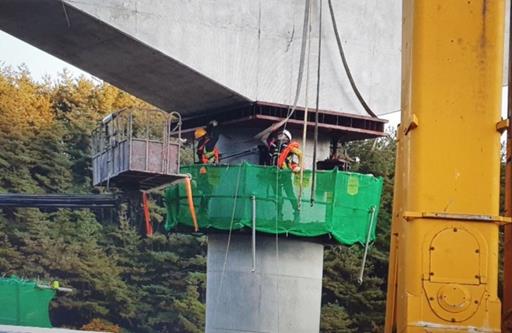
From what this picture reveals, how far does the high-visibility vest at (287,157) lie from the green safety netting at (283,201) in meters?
0.23

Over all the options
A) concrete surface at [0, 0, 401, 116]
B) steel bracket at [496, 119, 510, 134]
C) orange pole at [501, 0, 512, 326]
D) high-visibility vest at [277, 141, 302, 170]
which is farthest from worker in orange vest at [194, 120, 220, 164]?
steel bracket at [496, 119, 510, 134]

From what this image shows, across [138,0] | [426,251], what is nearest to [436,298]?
[426,251]

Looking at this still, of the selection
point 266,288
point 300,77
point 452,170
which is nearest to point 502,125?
point 452,170

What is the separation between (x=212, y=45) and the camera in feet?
71.9

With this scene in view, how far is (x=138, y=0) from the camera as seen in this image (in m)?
21.0

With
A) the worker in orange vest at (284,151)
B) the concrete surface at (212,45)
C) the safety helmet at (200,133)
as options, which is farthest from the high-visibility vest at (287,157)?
the safety helmet at (200,133)

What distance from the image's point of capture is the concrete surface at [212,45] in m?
21.0

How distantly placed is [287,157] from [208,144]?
2143mm

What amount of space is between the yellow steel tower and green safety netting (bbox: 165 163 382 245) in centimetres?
1425

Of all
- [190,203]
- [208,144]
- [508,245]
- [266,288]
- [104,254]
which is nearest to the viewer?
[508,245]

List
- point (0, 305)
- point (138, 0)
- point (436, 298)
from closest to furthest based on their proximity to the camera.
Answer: point (436, 298), point (138, 0), point (0, 305)

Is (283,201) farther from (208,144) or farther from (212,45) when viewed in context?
(212,45)

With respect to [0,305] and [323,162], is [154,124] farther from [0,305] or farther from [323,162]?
[323,162]

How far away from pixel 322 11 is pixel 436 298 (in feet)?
50.6
